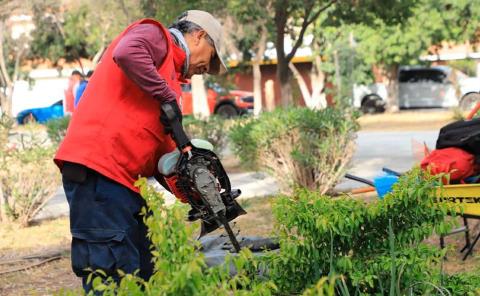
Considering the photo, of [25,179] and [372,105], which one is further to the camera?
[372,105]

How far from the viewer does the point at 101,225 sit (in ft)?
11.9

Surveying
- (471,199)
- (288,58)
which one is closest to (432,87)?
(288,58)

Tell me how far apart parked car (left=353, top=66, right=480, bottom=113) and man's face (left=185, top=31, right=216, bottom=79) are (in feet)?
105

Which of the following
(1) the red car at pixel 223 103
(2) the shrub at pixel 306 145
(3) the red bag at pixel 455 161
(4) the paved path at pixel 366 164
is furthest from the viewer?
(1) the red car at pixel 223 103

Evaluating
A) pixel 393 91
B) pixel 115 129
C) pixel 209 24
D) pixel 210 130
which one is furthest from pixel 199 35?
pixel 393 91

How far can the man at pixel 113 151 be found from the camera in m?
3.60

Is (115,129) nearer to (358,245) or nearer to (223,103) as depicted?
(358,245)

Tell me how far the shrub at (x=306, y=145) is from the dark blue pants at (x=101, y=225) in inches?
246

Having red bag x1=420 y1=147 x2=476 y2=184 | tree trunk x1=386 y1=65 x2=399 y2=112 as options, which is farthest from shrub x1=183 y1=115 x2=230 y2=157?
tree trunk x1=386 y1=65 x2=399 y2=112

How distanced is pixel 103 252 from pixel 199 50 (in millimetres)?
925

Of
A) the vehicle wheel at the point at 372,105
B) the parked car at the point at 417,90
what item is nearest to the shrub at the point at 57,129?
the parked car at the point at 417,90

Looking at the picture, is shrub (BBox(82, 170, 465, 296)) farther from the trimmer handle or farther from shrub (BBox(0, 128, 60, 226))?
shrub (BBox(0, 128, 60, 226))

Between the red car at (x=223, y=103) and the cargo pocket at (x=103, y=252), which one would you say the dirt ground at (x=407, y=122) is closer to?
the red car at (x=223, y=103)

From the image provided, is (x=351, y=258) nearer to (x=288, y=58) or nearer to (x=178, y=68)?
(x=178, y=68)
